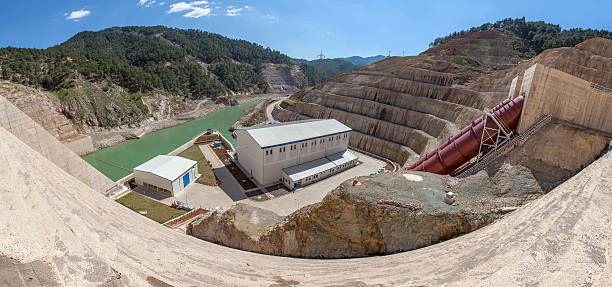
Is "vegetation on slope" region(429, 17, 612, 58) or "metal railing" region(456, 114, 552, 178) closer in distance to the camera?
"metal railing" region(456, 114, 552, 178)

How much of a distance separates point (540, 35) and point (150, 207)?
10300cm

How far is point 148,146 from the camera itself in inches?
1746

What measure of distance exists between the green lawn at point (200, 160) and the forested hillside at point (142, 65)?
32.1 meters

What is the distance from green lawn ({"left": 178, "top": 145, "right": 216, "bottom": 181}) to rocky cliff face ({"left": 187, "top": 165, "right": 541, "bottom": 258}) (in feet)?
54.7

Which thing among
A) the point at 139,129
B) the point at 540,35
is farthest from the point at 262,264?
the point at 540,35

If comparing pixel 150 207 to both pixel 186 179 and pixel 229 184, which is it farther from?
pixel 229 184

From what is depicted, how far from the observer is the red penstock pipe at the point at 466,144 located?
54.9ft

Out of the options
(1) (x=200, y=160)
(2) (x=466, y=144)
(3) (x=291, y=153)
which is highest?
(2) (x=466, y=144)

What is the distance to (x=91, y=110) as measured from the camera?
46.3 meters

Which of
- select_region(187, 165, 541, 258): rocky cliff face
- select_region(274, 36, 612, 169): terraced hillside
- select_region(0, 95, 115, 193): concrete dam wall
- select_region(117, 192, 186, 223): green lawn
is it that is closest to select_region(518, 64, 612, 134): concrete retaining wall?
select_region(187, 165, 541, 258): rocky cliff face

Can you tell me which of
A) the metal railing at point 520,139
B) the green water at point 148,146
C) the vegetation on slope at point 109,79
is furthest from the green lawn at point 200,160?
the metal railing at point 520,139

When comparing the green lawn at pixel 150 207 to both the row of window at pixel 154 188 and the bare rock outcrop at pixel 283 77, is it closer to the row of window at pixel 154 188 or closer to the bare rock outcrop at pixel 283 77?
the row of window at pixel 154 188

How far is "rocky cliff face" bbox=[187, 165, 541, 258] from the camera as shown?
10.1 meters

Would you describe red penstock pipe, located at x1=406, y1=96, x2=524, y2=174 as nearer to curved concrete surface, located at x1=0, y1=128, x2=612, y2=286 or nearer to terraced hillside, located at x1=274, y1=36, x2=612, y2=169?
curved concrete surface, located at x1=0, y1=128, x2=612, y2=286
